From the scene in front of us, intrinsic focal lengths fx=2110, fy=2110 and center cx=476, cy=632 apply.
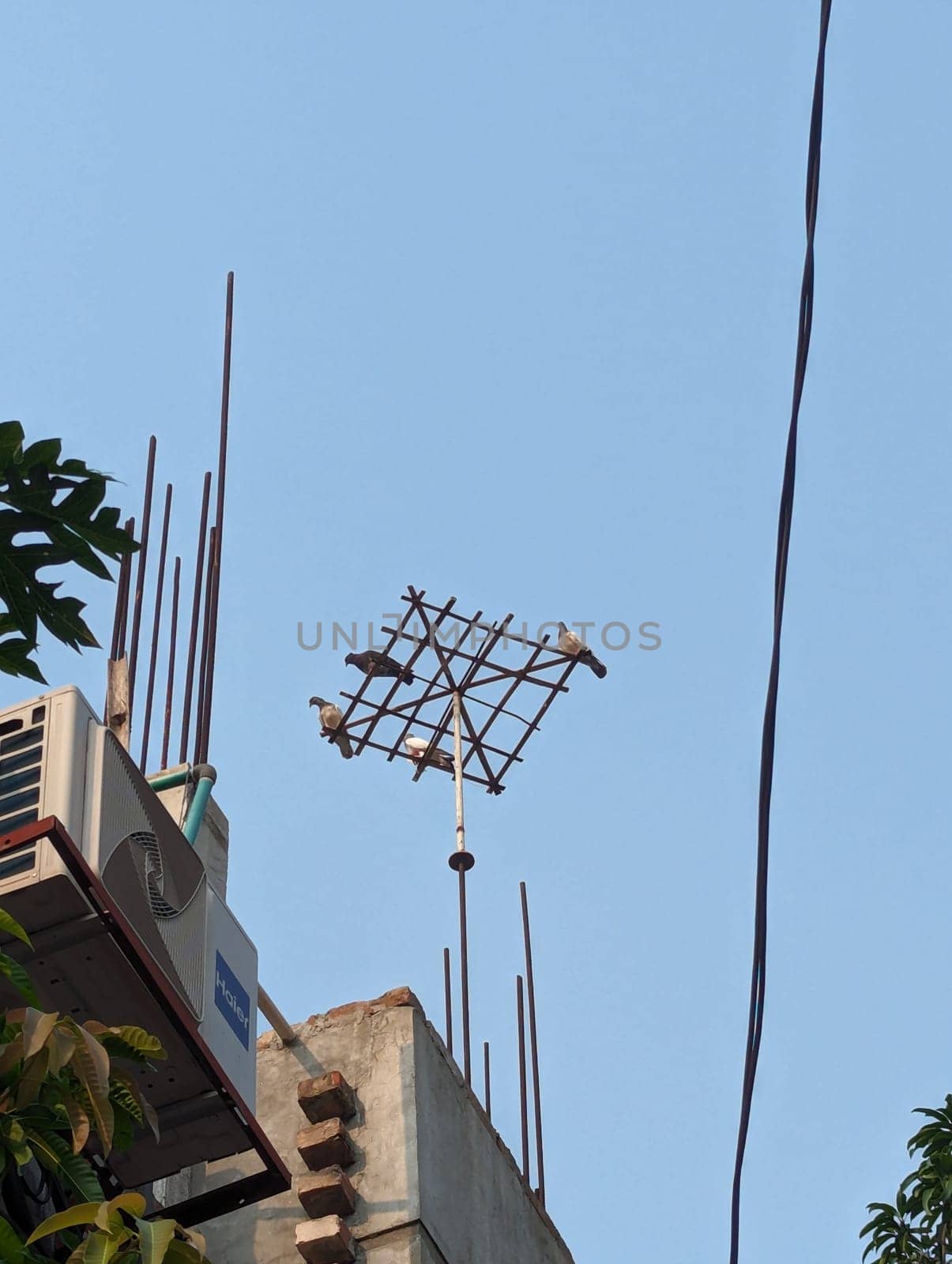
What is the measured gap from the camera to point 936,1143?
495 inches

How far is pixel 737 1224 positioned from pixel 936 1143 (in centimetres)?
560

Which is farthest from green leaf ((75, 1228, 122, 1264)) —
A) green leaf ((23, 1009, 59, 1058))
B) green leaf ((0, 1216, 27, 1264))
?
green leaf ((23, 1009, 59, 1058))

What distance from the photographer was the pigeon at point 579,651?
16.0m

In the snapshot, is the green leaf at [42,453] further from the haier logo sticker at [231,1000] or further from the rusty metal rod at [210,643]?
the rusty metal rod at [210,643]

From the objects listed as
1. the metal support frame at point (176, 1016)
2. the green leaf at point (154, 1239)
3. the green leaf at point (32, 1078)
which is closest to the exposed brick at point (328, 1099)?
the metal support frame at point (176, 1016)

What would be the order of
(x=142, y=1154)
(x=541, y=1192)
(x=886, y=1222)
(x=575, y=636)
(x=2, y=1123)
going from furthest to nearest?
(x=575, y=636) < (x=886, y=1222) < (x=541, y=1192) < (x=142, y=1154) < (x=2, y=1123)

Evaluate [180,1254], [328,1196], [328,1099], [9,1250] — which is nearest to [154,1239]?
[180,1254]

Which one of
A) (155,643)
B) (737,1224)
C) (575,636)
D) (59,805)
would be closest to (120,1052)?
(59,805)

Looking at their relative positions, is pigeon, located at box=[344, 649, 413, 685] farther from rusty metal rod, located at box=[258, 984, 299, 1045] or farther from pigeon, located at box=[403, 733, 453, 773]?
rusty metal rod, located at box=[258, 984, 299, 1045]

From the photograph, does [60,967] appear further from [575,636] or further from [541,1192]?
[575,636]

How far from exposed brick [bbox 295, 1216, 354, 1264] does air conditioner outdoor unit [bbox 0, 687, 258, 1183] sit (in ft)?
3.64

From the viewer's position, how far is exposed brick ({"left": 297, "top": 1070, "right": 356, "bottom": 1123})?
9.45m

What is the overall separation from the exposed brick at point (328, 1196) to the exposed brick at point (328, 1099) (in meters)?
0.33

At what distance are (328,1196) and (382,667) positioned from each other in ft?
22.8
